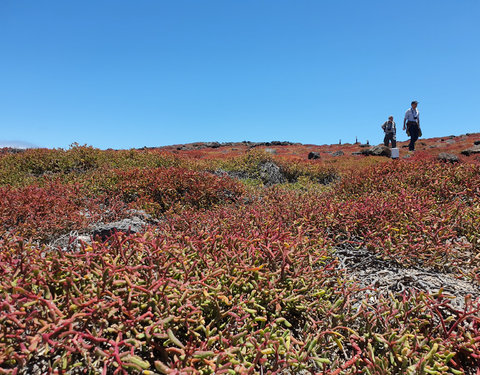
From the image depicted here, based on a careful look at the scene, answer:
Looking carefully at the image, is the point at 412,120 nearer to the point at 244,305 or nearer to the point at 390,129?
the point at 390,129

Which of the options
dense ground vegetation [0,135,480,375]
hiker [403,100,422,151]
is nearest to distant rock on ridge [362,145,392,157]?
hiker [403,100,422,151]

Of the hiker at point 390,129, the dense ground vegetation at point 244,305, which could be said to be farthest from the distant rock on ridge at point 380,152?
the dense ground vegetation at point 244,305

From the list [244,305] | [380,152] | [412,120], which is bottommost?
[244,305]

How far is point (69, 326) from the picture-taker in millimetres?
1817

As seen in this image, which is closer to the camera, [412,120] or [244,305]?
[244,305]

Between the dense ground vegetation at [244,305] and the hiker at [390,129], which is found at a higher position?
the hiker at [390,129]

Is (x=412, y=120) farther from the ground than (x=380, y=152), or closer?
farther from the ground

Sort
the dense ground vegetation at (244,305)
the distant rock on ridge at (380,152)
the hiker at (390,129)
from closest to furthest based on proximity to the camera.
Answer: the dense ground vegetation at (244,305) → the hiker at (390,129) → the distant rock on ridge at (380,152)

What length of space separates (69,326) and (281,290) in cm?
152

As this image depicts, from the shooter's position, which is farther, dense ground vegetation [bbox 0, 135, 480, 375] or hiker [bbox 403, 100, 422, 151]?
hiker [bbox 403, 100, 422, 151]

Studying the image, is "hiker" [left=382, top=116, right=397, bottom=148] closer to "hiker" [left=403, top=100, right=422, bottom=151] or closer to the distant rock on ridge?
the distant rock on ridge

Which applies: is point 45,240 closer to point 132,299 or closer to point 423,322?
point 132,299

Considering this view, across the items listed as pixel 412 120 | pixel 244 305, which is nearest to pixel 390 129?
pixel 412 120

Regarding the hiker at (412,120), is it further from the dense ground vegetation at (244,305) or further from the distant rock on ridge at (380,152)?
the dense ground vegetation at (244,305)
